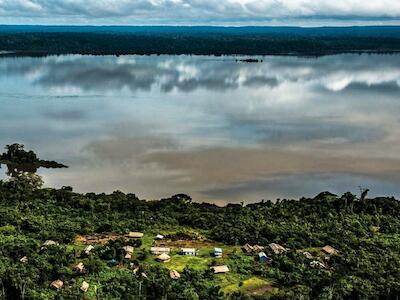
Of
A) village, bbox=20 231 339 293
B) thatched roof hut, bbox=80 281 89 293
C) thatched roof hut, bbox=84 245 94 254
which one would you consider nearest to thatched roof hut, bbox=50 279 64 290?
village, bbox=20 231 339 293

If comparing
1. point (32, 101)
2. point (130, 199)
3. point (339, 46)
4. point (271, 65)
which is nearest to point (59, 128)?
point (32, 101)

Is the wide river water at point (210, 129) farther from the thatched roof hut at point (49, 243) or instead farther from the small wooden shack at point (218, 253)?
the thatched roof hut at point (49, 243)

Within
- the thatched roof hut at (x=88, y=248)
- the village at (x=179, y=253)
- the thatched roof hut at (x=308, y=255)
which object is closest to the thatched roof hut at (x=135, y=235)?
the village at (x=179, y=253)

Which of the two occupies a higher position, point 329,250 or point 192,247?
point 329,250

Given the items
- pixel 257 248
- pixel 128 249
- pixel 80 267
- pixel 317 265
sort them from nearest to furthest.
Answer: pixel 80 267 < pixel 317 265 < pixel 128 249 < pixel 257 248

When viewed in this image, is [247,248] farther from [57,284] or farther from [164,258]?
[57,284]

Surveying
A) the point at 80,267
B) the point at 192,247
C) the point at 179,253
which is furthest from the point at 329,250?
the point at 80,267
